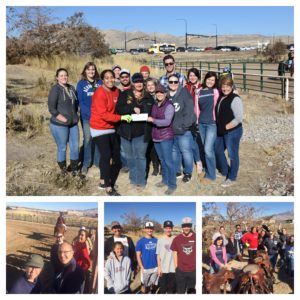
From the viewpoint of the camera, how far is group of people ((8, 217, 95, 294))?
5297 mm

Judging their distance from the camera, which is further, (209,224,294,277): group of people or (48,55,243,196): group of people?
(209,224,294,277): group of people

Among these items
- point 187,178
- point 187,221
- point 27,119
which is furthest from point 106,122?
point 27,119

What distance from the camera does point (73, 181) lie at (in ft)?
18.4

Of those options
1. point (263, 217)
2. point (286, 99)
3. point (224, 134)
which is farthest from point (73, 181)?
point (286, 99)

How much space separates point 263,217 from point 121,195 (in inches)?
66.8

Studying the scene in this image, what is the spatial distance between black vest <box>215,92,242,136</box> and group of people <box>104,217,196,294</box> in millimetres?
1146

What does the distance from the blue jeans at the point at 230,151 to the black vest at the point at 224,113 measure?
3.3 inches

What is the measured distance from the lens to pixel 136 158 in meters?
5.48

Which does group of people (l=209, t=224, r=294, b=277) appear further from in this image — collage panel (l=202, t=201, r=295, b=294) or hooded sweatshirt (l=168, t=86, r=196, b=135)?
hooded sweatshirt (l=168, t=86, r=196, b=135)

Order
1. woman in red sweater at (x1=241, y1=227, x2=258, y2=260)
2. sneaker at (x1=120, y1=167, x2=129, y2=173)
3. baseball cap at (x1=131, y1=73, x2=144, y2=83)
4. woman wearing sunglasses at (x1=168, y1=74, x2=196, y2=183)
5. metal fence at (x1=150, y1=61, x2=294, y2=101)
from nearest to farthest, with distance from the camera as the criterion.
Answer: baseball cap at (x1=131, y1=73, x2=144, y2=83), woman wearing sunglasses at (x1=168, y1=74, x2=196, y2=183), woman in red sweater at (x1=241, y1=227, x2=258, y2=260), sneaker at (x1=120, y1=167, x2=129, y2=173), metal fence at (x1=150, y1=61, x2=294, y2=101)

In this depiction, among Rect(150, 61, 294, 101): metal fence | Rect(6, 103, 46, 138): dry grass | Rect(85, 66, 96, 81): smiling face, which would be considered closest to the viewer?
Rect(85, 66, 96, 81): smiling face

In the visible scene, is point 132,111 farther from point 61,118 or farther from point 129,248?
point 129,248

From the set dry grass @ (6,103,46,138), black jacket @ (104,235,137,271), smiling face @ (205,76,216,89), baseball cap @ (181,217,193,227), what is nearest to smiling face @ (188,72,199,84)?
smiling face @ (205,76,216,89)
